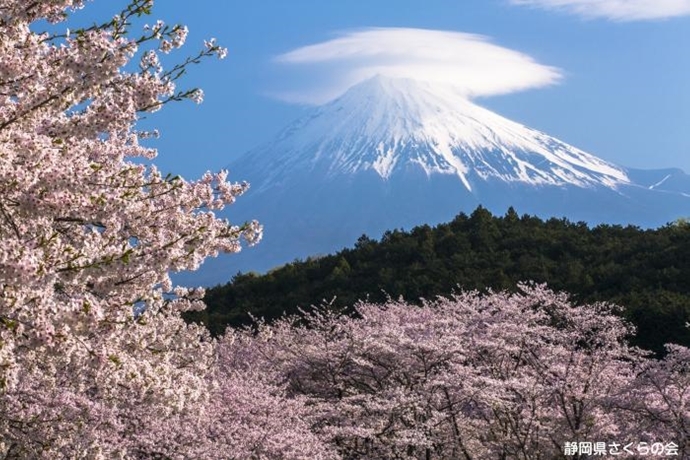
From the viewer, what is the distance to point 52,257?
21.0ft

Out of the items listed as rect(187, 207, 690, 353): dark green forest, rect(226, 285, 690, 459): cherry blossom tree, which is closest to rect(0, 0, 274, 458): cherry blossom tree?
rect(226, 285, 690, 459): cherry blossom tree

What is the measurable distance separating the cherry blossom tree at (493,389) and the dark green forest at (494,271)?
7809 millimetres

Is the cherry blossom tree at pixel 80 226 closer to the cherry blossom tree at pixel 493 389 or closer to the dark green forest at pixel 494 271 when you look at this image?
the cherry blossom tree at pixel 493 389

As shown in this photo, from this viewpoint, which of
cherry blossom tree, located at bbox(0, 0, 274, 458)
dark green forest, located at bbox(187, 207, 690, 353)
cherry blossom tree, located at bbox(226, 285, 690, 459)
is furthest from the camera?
dark green forest, located at bbox(187, 207, 690, 353)

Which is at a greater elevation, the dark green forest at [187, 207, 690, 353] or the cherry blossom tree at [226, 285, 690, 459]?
the dark green forest at [187, 207, 690, 353]

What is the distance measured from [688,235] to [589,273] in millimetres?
5762

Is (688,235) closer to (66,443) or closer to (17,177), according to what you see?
(66,443)

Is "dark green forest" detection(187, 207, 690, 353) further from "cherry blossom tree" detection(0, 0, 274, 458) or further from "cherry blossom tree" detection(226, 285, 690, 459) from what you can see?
"cherry blossom tree" detection(0, 0, 274, 458)

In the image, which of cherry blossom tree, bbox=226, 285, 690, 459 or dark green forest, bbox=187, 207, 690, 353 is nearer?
cherry blossom tree, bbox=226, 285, 690, 459

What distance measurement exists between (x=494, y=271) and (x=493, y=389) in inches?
655

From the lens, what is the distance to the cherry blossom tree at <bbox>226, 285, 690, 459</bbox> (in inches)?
581

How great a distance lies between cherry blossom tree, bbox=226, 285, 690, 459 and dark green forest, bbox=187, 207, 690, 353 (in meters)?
7.81

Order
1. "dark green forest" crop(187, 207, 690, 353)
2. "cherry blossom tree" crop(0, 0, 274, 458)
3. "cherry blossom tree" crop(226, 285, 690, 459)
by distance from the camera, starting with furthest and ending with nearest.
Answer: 1. "dark green forest" crop(187, 207, 690, 353)
2. "cherry blossom tree" crop(226, 285, 690, 459)
3. "cherry blossom tree" crop(0, 0, 274, 458)

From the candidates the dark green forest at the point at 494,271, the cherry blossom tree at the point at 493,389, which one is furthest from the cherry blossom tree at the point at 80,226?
the dark green forest at the point at 494,271
